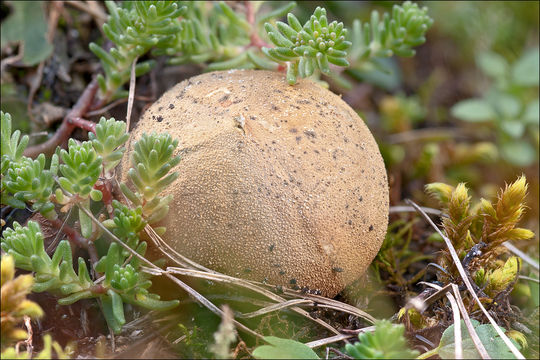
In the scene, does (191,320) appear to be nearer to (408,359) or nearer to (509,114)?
(408,359)

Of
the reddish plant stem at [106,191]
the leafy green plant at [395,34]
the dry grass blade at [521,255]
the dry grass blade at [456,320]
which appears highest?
the leafy green plant at [395,34]

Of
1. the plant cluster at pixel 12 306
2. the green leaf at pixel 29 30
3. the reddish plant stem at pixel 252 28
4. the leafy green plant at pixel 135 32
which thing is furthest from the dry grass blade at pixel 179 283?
the green leaf at pixel 29 30

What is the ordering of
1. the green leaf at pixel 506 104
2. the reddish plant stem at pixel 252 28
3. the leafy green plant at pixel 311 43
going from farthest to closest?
the green leaf at pixel 506 104 < the reddish plant stem at pixel 252 28 < the leafy green plant at pixel 311 43

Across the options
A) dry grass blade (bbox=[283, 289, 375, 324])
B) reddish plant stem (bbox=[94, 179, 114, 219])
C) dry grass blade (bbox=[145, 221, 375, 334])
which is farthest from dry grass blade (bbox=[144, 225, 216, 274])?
dry grass blade (bbox=[283, 289, 375, 324])

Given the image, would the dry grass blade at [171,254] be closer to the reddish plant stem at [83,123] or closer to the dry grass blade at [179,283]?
the dry grass blade at [179,283]

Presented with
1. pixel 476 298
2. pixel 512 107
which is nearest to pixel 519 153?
pixel 512 107

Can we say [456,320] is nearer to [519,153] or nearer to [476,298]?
[476,298]

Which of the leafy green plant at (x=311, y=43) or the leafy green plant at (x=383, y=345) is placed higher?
the leafy green plant at (x=311, y=43)

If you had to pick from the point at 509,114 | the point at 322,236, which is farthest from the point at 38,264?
the point at 509,114
